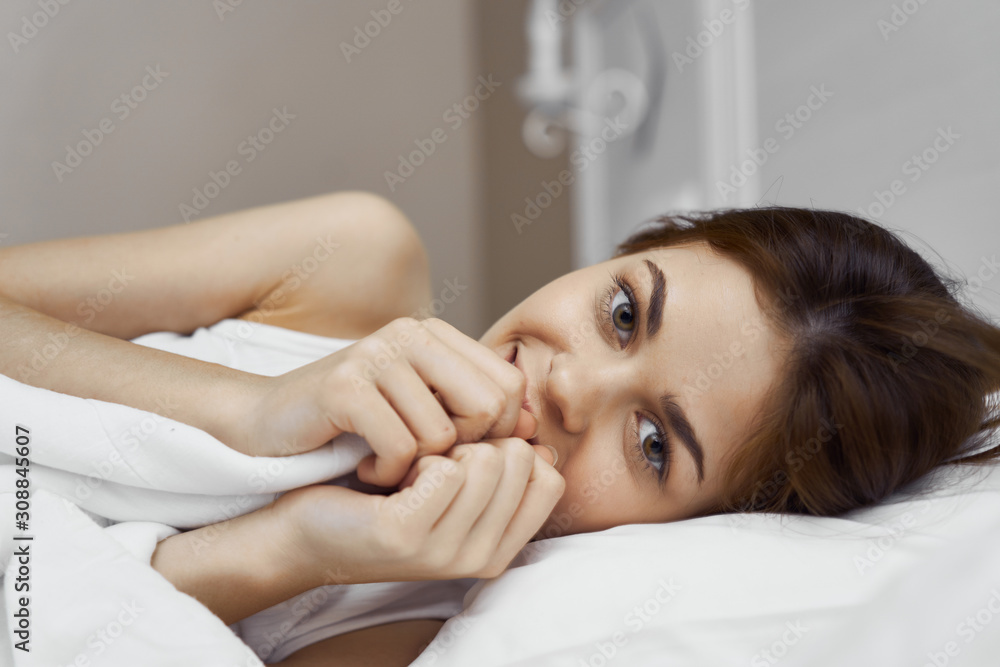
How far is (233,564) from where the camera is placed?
0.61 m

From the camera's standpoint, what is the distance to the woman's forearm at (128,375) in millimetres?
641

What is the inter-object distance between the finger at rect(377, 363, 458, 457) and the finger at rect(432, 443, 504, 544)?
28 millimetres

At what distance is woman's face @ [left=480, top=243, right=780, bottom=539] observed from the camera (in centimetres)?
72

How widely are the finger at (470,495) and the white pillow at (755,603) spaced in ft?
0.27

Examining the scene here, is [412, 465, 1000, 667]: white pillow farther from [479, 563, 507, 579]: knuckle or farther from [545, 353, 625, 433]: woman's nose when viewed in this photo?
[545, 353, 625, 433]: woman's nose

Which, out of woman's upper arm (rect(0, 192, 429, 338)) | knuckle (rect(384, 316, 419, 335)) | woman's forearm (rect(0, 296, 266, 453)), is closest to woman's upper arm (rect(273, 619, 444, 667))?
woman's forearm (rect(0, 296, 266, 453))

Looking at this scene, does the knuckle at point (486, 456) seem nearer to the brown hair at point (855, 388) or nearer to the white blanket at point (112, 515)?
the white blanket at point (112, 515)

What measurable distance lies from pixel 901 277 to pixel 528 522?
55 cm

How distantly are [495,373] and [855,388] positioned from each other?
15.8 inches

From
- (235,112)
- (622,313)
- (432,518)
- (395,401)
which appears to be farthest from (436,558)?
(235,112)

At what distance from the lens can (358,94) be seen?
1932 millimetres

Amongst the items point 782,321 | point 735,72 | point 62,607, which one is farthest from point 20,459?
point 735,72

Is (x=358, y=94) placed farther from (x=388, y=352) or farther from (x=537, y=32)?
(x=388, y=352)

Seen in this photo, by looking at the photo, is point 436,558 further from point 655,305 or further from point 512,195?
point 512,195
